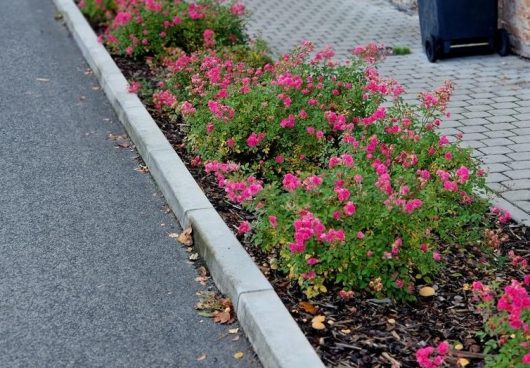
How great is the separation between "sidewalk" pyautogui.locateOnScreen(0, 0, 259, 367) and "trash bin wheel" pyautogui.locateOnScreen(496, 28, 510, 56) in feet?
15.3

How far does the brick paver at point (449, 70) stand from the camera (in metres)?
6.95

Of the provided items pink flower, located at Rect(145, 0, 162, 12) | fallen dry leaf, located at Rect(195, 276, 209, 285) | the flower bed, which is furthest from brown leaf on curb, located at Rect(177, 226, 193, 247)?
pink flower, located at Rect(145, 0, 162, 12)

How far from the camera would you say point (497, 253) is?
5.14 meters

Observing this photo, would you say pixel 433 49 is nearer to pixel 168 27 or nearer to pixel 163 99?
pixel 168 27

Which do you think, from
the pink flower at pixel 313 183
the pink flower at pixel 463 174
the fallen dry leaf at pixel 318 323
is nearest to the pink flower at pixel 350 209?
the pink flower at pixel 313 183

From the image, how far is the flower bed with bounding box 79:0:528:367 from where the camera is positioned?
14.8 ft

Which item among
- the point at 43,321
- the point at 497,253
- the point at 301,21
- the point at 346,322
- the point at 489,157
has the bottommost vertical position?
the point at 301,21

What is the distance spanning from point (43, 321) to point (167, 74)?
4520mm

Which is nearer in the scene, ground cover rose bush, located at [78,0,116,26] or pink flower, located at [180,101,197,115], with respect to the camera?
pink flower, located at [180,101,197,115]

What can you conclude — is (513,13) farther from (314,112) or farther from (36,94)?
(36,94)

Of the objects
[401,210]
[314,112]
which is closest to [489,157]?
[314,112]

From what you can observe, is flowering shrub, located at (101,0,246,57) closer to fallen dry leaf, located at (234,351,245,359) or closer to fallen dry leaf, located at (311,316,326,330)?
fallen dry leaf, located at (311,316,326,330)

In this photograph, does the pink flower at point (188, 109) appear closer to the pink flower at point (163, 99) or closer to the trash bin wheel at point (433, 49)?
the pink flower at point (163, 99)

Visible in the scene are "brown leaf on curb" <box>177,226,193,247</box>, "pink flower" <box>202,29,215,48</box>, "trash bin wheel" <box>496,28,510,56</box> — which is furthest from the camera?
"trash bin wheel" <box>496,28,510,56</box>
